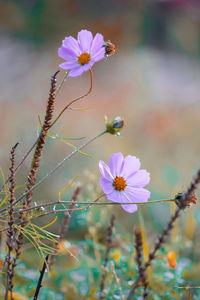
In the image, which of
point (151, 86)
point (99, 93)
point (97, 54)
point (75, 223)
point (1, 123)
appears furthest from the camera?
point (151, 86)

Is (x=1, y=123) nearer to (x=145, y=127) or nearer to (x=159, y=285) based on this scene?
(x=145, y=127)

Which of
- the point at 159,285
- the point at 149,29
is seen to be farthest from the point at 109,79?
the point at 159,285

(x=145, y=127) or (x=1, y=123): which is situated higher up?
(x=145, y=127)

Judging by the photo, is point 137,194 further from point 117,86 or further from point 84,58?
point 117,86

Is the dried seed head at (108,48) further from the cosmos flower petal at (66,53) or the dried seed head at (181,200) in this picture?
the dried seed head at (181,200)

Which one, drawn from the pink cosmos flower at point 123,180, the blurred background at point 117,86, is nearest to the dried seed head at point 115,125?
the pink cosmos flower at point 123,180

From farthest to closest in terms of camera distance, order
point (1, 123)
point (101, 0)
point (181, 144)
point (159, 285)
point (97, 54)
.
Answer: point (101, 0)
point (181, 144)
point (1, 123)
point (159, 285)
point (97, 54)

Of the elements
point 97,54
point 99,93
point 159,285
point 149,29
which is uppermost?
point 149,29
